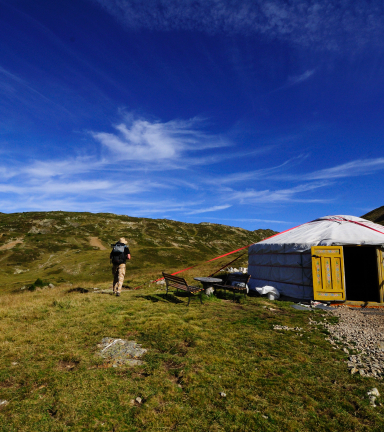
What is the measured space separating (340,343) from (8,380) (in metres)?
7.29

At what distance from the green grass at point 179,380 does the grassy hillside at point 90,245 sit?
11.3 metres

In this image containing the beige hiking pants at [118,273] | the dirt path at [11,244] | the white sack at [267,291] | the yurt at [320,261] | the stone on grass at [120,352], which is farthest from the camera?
the dirt path at [11,244]

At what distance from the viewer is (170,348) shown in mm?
5848

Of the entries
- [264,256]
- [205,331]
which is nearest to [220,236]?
[264,256]

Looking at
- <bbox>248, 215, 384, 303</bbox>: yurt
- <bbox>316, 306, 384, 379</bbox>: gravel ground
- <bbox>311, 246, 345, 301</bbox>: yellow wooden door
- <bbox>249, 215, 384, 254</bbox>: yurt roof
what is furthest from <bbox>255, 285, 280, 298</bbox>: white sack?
<bbox>316, 306, 384, 379</bbox>: gravel ground

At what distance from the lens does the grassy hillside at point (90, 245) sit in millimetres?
38547

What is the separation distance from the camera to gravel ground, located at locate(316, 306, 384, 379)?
521 centimetres

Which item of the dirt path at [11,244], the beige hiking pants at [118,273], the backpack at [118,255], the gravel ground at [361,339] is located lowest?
the gravel ground at [361,339]

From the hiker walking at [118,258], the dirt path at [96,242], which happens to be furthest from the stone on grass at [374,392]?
the dirt path at [96,242]

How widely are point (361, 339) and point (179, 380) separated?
5.21m

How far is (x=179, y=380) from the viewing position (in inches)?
177

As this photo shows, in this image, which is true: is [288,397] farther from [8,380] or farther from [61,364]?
[8,380]

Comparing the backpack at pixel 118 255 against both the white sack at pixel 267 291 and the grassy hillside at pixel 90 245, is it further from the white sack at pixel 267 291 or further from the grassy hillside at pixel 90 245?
the white sack at pixel 267 291

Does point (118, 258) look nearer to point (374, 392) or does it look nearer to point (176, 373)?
point (176, 373)
